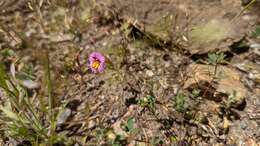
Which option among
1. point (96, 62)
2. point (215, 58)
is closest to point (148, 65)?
point (96, 62)

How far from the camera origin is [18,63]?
283 centimetres

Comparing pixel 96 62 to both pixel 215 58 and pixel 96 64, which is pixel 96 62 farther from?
pixel 215 58

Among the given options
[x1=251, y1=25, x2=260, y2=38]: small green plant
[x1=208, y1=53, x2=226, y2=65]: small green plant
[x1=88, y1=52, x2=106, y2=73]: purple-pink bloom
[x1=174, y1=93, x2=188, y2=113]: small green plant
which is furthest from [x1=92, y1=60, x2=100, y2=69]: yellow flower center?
[x1=251, y1=25, x2=260, y2=38]: small green plant

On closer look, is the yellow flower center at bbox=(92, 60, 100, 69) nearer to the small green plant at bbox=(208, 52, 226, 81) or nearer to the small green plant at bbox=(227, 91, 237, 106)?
the small green plant at bbox=(208, 52, 226, 81)

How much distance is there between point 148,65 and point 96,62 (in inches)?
14.2

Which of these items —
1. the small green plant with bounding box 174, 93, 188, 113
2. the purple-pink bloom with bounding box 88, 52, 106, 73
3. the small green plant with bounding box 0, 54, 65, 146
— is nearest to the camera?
the small green plant with bounding box 0, 54, 65, 146

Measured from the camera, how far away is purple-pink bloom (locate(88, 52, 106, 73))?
2623 millimetres

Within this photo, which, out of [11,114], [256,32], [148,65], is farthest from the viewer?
[148,65]

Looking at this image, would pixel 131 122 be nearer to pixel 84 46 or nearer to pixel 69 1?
pixel 84 46

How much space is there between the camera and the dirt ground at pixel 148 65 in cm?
250

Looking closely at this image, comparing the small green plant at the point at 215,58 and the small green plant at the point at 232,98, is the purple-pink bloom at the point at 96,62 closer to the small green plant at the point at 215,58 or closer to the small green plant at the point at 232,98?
the small green plant at the point at 215,58

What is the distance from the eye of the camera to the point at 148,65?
9.18 feet

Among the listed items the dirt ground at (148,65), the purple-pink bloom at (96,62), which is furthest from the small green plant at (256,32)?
the purple-pink bloom at (96,62)

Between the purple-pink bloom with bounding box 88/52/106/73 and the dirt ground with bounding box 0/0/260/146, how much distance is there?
9cm
